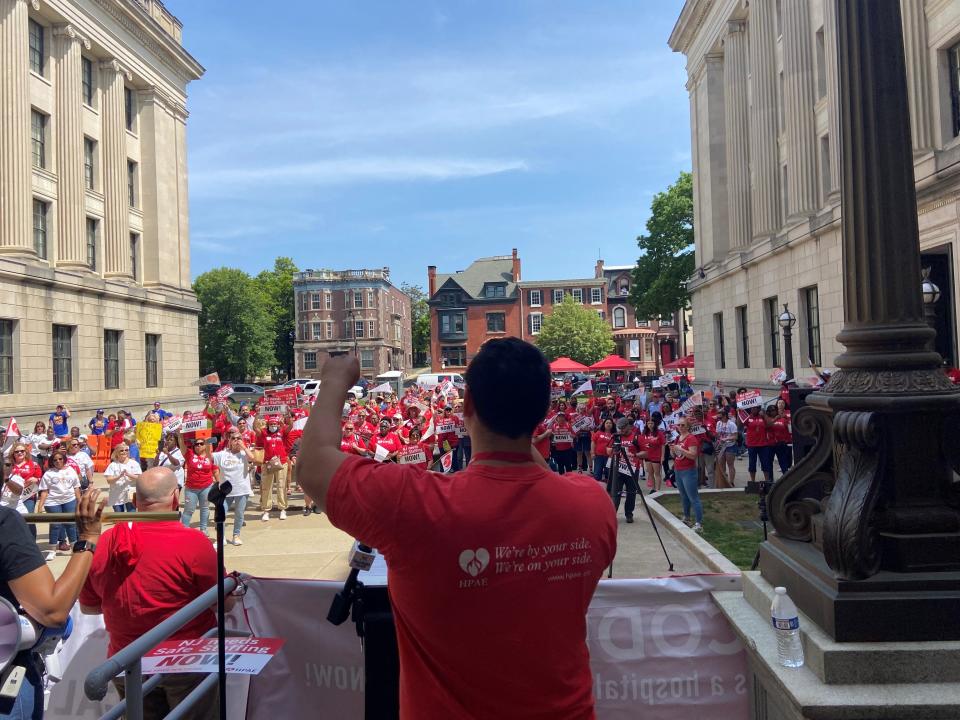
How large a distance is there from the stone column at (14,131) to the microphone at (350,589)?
30.4m

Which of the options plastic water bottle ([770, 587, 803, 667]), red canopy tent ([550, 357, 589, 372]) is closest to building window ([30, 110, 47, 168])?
red canopy tent ([550, 357, 589, 372])

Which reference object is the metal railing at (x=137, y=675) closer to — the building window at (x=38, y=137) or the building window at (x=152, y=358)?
the building window at (x=38, y=137)

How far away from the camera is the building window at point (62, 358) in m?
30.4

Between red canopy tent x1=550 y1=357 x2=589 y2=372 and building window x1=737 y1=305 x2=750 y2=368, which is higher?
building window x1=737 y1=305 x2=750 y2=368

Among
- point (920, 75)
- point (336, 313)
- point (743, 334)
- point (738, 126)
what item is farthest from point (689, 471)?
point (336, 313)

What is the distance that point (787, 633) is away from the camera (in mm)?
3191

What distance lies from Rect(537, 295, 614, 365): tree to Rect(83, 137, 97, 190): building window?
158 ft

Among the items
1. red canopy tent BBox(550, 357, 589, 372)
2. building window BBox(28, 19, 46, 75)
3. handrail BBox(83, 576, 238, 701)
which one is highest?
building window BBox(28, 19, 46, 75)

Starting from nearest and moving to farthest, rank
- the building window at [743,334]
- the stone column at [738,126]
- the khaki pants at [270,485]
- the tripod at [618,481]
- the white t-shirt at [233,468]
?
the tripod at [618,481], the white t-shirt at [233,468], the khaki pants at [270,485], the stone column at [738,126], the building window at [743,334]

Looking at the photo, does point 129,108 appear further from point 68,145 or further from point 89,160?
point 68,145

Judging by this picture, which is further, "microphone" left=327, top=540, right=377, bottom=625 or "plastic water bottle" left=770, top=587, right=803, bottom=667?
"plastic water bottle" left=770, top=587, right=803, bottom=667

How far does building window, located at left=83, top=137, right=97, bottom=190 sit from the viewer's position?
34.1m

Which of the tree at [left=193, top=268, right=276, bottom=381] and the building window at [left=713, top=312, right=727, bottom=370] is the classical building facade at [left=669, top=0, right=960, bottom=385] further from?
the tree at [left=193, top=268, right=276, bottom=381]

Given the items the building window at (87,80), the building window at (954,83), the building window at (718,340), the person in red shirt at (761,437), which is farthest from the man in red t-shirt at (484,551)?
the building window at (87,80)
